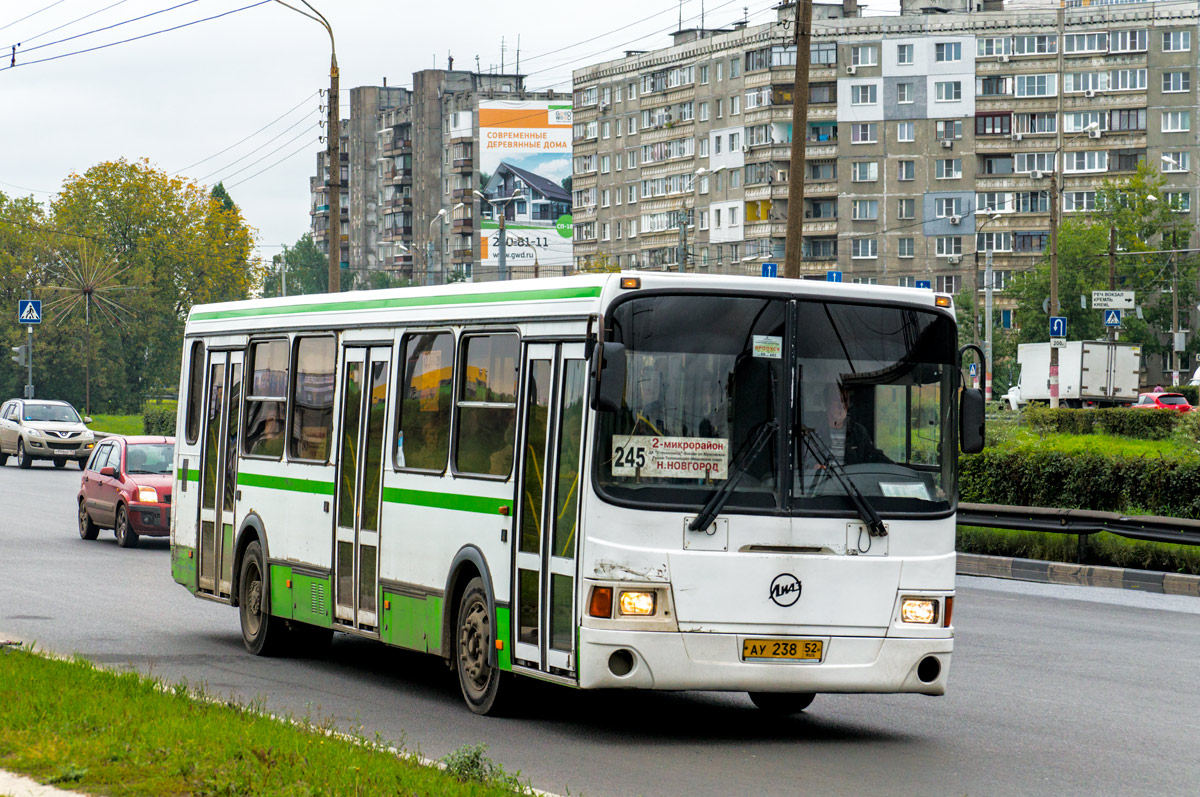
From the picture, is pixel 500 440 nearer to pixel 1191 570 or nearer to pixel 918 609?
pixel 918 609

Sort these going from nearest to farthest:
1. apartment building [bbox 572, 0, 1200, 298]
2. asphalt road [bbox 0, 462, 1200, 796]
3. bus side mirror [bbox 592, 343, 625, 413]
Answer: asphalt road [bbox 0, 462, 1200, 796] → bus side mirror [bbox 592, 343, 625, 413] → apartment building [bbox 572, 0, 1200, 298]

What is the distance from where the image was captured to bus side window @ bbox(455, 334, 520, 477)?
10.4 metres

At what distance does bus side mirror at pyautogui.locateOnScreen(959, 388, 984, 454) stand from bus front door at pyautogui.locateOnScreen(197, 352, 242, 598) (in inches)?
256

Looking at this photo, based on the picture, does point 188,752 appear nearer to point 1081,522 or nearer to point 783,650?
point 783,650

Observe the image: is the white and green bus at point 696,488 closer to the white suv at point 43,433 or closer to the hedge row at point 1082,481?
the hedge row at point 1082,481

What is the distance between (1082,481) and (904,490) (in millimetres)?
15272

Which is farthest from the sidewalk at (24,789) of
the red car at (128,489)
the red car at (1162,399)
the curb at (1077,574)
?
the red car at (1162,399)

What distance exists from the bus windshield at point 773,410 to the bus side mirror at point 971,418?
130 millimetres

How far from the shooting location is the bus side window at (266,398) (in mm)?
13539

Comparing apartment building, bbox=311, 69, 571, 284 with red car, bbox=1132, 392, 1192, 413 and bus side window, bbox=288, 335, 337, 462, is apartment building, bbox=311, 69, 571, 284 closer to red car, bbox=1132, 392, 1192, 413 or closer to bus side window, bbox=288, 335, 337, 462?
red car, bbox=1132, 392, 1192, 413

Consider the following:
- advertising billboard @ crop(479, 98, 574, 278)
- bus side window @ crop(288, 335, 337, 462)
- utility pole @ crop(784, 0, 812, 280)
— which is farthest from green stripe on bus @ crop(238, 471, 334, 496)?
advertising billboard @ crop(479, 98, 574, 278)

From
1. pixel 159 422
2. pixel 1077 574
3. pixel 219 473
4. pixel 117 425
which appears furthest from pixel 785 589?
pixel 117 425

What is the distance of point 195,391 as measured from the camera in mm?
15375

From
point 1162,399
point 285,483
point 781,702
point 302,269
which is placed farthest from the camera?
point 302,269
